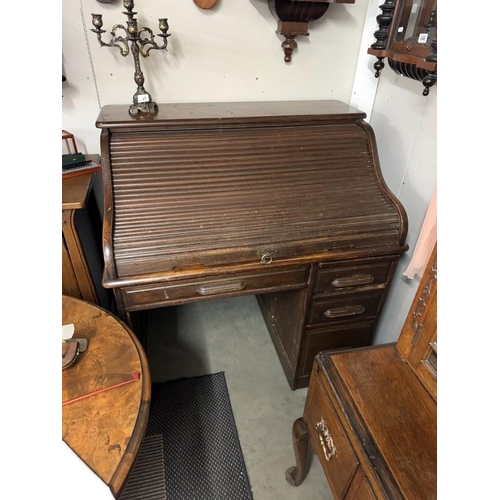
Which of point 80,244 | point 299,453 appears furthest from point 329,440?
point 80,244

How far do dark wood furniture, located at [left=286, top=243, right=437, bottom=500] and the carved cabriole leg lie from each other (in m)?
0.14

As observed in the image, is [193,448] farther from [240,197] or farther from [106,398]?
[240,197]

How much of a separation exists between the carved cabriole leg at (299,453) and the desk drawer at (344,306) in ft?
1.41

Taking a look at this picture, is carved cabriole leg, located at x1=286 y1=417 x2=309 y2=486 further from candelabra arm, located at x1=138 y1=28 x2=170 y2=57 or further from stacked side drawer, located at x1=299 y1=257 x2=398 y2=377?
candelabra arm, located at x1=138 y1=28 x2=170 y2=57

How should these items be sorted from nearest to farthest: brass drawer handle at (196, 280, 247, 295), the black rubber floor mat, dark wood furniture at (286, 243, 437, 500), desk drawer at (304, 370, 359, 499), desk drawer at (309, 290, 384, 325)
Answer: dark wood furniture at (286, 243, 437, 500) → desk drawer at (304, 370, 359, 499) → brass drawer handle at (196, 280, 247, 295) → the black rubber floor mat → desk drawer at (309, 290, 384, 325)

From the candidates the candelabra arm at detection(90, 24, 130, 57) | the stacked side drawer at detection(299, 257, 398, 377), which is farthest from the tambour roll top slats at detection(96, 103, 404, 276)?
the candelabra arm at detection(90, 24, 130, 57)

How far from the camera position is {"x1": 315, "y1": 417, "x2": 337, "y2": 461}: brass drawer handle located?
3.15 feet

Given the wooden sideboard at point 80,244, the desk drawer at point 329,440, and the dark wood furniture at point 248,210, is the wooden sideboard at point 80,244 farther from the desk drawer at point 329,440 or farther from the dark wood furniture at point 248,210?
the desk drawer at point 329,440

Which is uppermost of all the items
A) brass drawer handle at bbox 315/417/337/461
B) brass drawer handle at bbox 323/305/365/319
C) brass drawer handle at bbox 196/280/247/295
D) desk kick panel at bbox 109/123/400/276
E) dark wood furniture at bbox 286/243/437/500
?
desk kick panel at bbox 109/123/400/276

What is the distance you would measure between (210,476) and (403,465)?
0.92 meters

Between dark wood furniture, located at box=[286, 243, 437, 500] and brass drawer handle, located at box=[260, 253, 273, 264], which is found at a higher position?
brass drawer handle, located at box=[260, 253, 273, 264]

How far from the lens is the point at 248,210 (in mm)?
1251
